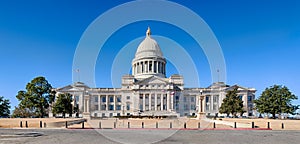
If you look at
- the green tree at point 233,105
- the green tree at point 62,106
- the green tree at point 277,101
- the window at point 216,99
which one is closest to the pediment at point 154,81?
the window at point 216,99

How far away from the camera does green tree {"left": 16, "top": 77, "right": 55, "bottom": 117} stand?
64.8 metres

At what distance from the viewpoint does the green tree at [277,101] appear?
67.2m

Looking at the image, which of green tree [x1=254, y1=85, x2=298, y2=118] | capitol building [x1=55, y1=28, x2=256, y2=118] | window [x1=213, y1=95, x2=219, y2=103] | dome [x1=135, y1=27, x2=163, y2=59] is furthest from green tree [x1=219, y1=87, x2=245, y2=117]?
dome [x1=135, y1=27, x2=163, y2=59]

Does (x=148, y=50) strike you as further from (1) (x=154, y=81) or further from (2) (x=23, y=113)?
(2) (x=23, y=113)

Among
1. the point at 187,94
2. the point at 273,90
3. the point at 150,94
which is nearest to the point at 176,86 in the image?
the point at 187,94

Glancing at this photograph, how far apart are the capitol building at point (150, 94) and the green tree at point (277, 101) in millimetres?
41544

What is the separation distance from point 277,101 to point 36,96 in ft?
210

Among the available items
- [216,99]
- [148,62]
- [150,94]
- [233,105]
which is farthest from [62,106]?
[216,99]

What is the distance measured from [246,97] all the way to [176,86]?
33.0 meters

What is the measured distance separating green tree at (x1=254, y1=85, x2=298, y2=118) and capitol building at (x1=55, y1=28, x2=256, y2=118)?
4154 centimetres

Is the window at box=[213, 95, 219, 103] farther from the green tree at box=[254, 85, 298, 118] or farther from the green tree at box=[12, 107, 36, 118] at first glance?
the green tree at box=[12, 107, 36, 118]

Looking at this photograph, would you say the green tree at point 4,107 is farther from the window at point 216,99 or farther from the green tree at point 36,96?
the window at point 216,99

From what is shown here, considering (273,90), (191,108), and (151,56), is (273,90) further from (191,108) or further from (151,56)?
(151,56)

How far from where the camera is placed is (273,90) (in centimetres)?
7075
